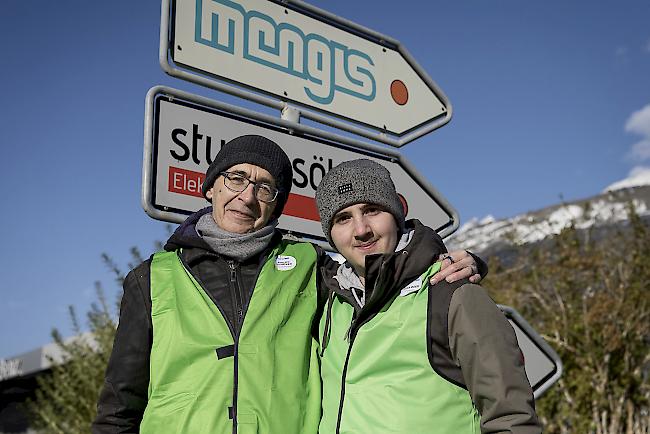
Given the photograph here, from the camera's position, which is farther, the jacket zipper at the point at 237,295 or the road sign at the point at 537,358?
the road sign at the point at 537,358

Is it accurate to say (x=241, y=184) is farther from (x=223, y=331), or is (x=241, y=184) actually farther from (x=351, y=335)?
(x=351, y=335)

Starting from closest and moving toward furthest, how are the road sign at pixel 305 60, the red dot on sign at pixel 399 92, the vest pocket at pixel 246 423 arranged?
the vest pocket at pixel 246 423 → the road sign at pixel 305 60 → the red dot on sign at pixel 399 92

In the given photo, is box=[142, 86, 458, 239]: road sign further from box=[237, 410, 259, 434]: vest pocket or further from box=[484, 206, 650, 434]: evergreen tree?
box=[484, 206, 650, 434]: evergreen tree

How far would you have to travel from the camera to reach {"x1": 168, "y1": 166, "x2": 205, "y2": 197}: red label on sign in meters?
2.36

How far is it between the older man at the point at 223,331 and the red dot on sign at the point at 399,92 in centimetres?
132

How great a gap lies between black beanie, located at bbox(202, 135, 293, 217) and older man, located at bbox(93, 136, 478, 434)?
0.03 ft

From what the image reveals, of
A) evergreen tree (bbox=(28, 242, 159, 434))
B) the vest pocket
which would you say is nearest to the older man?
the vest pocket

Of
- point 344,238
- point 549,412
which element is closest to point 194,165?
point 344,238

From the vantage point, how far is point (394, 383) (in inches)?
68.1

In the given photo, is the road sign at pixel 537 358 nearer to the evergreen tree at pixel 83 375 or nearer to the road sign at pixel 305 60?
the road sign at pixel 305 60

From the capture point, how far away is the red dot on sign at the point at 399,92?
129 inches

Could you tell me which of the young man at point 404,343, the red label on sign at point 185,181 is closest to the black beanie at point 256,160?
the red label on sign at point 185,181

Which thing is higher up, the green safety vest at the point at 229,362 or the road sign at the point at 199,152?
the road sign at the point at 199,152

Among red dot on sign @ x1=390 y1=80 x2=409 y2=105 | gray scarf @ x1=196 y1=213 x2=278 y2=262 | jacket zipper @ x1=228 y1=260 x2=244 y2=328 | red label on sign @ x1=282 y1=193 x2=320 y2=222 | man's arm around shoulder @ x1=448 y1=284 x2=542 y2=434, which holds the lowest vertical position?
man's arm around shoulder @ x1=448 y1=284 x2=542 y2=434
